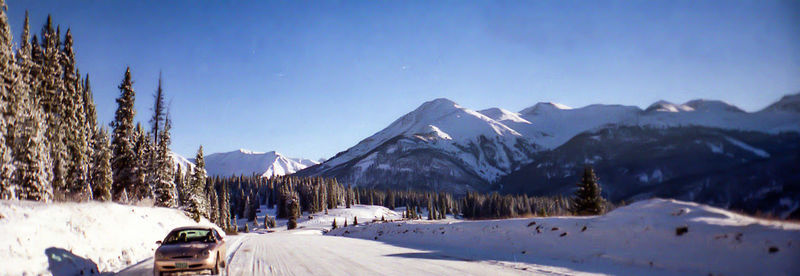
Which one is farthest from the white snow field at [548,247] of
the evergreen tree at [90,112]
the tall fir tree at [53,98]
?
the evergreen tree at [90,112]

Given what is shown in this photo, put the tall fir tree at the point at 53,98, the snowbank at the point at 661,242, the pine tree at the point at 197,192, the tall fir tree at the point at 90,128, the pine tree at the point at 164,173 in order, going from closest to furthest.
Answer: the snowbank at the point at 661,242, the tall fir tree at the point at 53,98, the tall fir tree at the point at 90,128, the pine tree at the point at 164,173, the pine tree at the point at 197,192

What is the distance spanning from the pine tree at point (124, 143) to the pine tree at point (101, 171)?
1912mm

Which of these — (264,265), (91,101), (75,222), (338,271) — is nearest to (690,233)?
(338,271)

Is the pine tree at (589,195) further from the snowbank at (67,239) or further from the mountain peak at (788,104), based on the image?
the snowbank at (67,239)

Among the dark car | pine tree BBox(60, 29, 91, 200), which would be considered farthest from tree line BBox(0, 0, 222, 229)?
the dark car

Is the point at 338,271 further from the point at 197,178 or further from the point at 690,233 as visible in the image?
the point at 197,178

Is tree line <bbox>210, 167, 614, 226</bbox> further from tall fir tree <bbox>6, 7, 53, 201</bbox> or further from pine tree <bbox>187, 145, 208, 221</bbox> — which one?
tall fir tree <bbox>6, 7, 53, 201</bbox>

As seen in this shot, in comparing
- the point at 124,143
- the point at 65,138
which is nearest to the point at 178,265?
the point at 65,138

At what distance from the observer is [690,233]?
35.4 feet

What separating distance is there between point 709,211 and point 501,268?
6565 mm

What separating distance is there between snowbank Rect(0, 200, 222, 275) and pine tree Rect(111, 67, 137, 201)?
24.4 metres

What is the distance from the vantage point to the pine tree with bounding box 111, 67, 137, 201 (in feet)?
125

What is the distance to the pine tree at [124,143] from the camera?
1500 inches

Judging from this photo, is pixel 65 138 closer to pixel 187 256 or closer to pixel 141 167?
pixel 141 167
